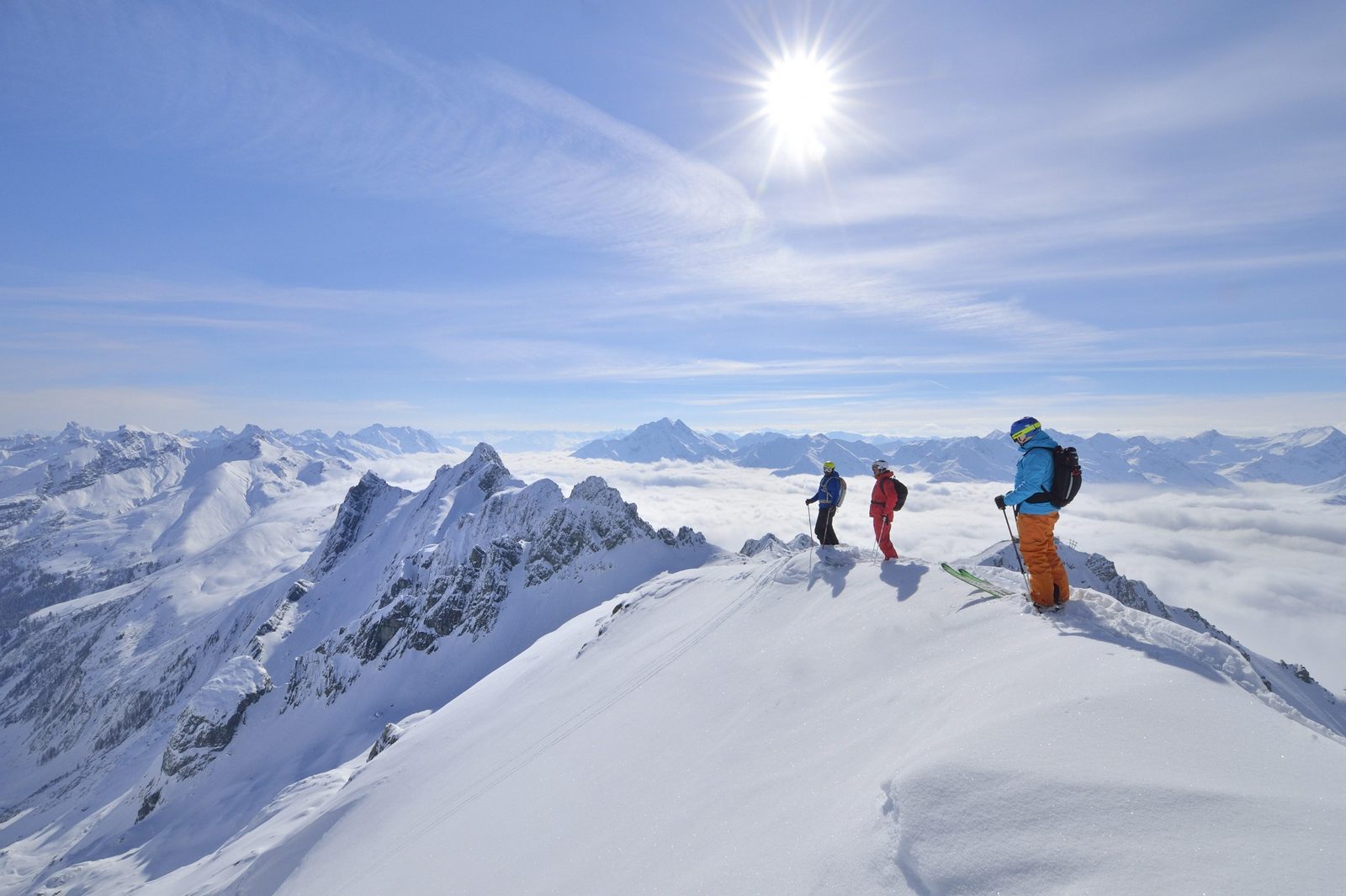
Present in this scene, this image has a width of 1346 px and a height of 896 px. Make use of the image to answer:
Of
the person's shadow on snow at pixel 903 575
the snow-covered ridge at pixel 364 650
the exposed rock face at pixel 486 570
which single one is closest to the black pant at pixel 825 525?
the person's shadow on snow at pixel 903 575

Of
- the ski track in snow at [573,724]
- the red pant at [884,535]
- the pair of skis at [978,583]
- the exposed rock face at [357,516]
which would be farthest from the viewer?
the exposed rock face at [357,516]

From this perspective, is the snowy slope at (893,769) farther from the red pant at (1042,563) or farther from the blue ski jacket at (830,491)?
the blue ski jacket at (830,491)

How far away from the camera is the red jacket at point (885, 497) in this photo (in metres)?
14.2

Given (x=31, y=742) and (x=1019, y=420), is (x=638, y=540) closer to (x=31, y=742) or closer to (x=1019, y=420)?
(x=1019, y=420)

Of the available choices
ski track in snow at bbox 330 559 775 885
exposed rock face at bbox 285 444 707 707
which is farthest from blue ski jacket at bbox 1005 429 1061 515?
exposed rock face at bbox 285 444 707 707

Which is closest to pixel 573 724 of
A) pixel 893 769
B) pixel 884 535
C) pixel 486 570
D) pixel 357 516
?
pixel 884 535

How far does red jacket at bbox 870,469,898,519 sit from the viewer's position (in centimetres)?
1417

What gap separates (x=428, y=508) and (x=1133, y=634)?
124706 mm

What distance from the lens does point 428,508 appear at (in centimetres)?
11781

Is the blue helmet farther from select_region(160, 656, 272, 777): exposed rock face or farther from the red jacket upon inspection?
select_region(160, 656, 272, 777): exposed rock face

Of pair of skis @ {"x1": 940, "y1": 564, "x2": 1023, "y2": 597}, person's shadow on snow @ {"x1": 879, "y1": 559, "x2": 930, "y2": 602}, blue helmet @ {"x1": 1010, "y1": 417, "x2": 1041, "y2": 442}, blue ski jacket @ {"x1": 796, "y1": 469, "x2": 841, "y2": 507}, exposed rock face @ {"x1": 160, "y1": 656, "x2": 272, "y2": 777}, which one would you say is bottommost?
exposed rock face @ {"x1": 160, "y1": 656, "x2": 272, "y2": 777}

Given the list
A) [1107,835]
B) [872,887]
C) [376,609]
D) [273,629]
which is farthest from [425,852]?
[273,629]

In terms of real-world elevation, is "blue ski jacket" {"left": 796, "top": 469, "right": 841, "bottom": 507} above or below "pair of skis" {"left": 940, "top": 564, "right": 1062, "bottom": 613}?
above

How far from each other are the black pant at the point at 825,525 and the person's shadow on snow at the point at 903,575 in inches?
105
